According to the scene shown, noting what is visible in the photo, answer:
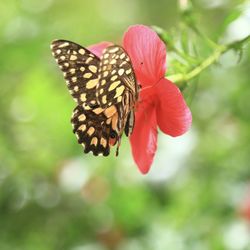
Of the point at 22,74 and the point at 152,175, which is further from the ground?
the point at 22,74

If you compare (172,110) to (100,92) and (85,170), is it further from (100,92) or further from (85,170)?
(85,170)

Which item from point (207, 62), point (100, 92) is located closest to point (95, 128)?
point (100, 92)

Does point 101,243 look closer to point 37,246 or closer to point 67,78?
point 37,246

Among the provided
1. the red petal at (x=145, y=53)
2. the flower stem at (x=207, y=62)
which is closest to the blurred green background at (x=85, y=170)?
the flower stem at (x=207, y=62)

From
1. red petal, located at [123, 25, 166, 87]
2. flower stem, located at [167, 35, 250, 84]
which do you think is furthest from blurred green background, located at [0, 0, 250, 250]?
red petal, located at [123, 25, 166, 87]

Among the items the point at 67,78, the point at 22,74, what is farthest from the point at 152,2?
the point at 67,78

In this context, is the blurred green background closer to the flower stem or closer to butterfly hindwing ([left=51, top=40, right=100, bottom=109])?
the flower stem
